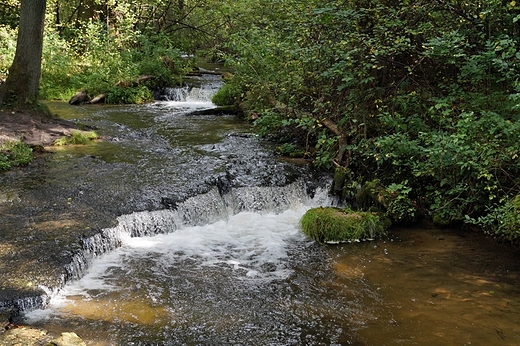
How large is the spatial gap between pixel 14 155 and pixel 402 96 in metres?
7.85

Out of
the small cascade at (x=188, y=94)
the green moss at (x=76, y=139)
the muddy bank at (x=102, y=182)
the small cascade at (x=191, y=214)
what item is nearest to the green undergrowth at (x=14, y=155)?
the muddy bank at (x=102, y=182)

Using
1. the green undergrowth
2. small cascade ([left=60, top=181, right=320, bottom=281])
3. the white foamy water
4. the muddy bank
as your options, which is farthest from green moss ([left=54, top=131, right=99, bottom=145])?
the white foamy water

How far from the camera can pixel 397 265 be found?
285 inches

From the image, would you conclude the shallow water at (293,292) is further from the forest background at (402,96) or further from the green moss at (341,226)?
the forest background at (402,96)

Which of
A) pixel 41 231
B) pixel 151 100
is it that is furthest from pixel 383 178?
pixel 151 100

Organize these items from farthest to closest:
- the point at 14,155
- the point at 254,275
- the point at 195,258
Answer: the point at 14,155, the point at 195,258, the point at 254,275

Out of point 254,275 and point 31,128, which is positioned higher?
point 31,128

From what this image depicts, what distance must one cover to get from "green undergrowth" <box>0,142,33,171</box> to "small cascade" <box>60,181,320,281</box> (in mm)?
3357

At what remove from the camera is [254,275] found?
6859mm

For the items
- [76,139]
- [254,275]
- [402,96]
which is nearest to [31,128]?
[76,139]

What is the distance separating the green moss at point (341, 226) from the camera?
8.18 metres

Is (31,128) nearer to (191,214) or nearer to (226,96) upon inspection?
(191,214)

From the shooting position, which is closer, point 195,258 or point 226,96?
point 195,258

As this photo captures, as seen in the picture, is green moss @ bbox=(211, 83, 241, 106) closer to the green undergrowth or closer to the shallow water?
the green undergrowth
